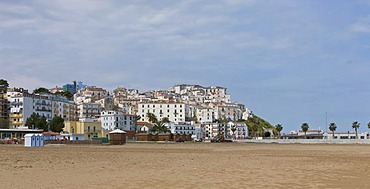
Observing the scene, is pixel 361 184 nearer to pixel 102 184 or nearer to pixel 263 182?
pixel 263 182

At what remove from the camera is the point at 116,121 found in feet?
481

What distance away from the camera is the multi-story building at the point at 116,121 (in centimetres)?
14675

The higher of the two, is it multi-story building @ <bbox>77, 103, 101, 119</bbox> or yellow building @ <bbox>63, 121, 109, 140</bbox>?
multi-story building @ <bbox>77, 103, 101, 119</bbox>

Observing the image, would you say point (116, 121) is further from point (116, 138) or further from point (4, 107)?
point (116, 138)

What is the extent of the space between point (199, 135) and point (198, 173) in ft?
535

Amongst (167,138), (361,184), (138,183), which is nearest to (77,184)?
(138,183)

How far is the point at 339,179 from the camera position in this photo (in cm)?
1739

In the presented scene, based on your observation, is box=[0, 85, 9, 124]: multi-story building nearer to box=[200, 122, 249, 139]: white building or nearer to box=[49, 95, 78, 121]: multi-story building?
box=[49, 95, 78, 121]: multi-story building

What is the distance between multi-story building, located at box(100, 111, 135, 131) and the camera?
14675 centimetres

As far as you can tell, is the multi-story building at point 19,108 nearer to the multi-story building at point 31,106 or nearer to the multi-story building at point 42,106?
the multi-story building at point 31,106

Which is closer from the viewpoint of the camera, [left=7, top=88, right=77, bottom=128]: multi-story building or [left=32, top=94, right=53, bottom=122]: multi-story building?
[left=7, top=88, right=77, bottom=128]: multi-story building

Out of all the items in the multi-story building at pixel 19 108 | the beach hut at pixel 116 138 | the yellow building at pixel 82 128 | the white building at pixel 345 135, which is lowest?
the white building at pixel 345 135

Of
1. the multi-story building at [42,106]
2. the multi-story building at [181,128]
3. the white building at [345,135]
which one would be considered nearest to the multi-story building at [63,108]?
the multi-story building at [42,106]

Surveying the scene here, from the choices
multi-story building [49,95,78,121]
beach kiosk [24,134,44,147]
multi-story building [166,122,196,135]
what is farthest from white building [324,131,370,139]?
beach kiosk [24,134,44,147]
